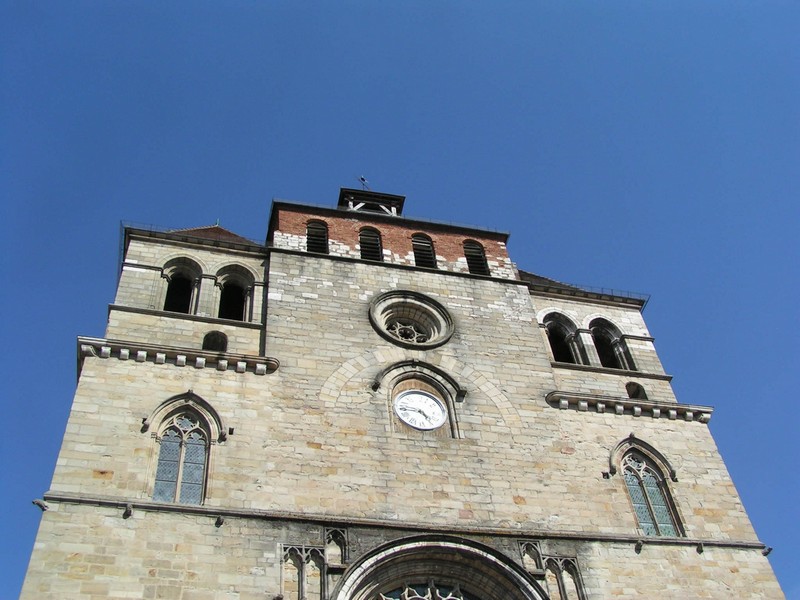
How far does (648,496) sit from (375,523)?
545 centimetres

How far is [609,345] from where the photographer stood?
1989 centimetres

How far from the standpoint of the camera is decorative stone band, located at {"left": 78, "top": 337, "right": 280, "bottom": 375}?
1523 centimetres

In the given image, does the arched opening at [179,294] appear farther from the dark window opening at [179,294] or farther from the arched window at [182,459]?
the arched window at [182,459]

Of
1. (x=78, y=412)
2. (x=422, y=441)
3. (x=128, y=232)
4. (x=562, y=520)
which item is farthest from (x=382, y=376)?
(x=128, y=232)

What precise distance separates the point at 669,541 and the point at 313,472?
20.5 ft

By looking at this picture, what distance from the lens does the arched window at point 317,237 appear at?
19.7 meters

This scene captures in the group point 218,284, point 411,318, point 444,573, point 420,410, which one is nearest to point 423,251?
point 411,318

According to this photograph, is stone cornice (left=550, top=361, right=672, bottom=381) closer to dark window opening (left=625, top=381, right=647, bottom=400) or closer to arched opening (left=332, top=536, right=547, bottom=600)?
dark window opening (left=625, top=381, right=647, bottom=400)

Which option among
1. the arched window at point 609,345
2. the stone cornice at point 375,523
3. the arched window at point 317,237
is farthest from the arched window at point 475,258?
the stone cornice at point 375,523

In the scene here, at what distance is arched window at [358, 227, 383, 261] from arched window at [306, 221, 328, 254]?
83cm

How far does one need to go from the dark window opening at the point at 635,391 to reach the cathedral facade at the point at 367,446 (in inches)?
2.5

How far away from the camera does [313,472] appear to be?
14.3m

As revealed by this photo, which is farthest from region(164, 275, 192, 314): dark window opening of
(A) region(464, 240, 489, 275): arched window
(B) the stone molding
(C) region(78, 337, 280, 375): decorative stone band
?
(A) region(464, 240, 489, 275): arched window

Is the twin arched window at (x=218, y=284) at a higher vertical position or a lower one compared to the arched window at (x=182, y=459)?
higher
